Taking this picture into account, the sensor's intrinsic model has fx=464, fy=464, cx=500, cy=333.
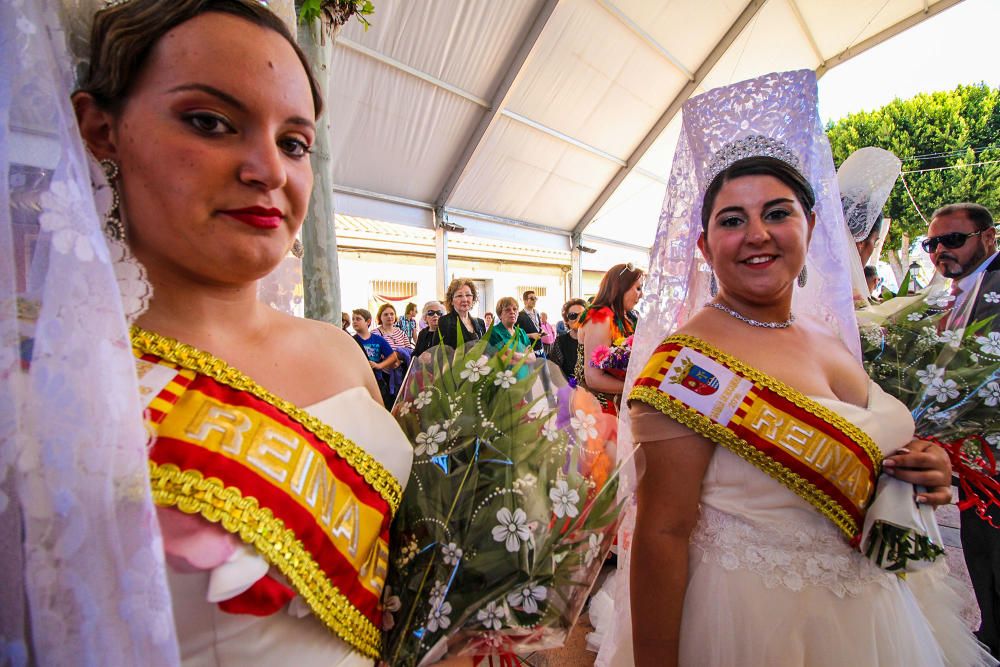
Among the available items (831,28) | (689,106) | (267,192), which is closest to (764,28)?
(831,28)

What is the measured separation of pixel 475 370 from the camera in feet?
3.19

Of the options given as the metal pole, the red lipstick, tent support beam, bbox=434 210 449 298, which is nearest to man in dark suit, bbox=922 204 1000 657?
the red lipstick

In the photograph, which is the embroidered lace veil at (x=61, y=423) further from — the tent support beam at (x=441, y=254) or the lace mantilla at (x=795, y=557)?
the tent support beam at (x=441, y=254)

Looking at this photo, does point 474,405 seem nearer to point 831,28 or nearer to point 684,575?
point 684,575

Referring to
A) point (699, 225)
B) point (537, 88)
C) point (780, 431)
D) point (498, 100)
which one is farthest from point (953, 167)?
point (780, 431)

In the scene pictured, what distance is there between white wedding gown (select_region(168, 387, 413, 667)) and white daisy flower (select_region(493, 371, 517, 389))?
1.03ft

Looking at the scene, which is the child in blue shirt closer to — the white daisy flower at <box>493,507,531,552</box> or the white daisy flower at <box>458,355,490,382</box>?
the white daisy flower at <box>458,355,490,382</box>

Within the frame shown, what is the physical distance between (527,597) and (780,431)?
2.74ft

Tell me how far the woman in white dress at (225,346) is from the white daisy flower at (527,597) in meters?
0.25

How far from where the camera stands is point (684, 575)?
4.10ft

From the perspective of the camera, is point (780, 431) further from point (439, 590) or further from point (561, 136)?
point (561, 136)

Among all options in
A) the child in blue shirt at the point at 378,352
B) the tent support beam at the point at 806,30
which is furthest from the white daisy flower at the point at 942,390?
the tent support beam at the point at 806,30

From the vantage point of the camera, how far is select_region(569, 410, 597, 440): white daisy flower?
93cm

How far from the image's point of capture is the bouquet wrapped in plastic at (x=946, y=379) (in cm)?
133
